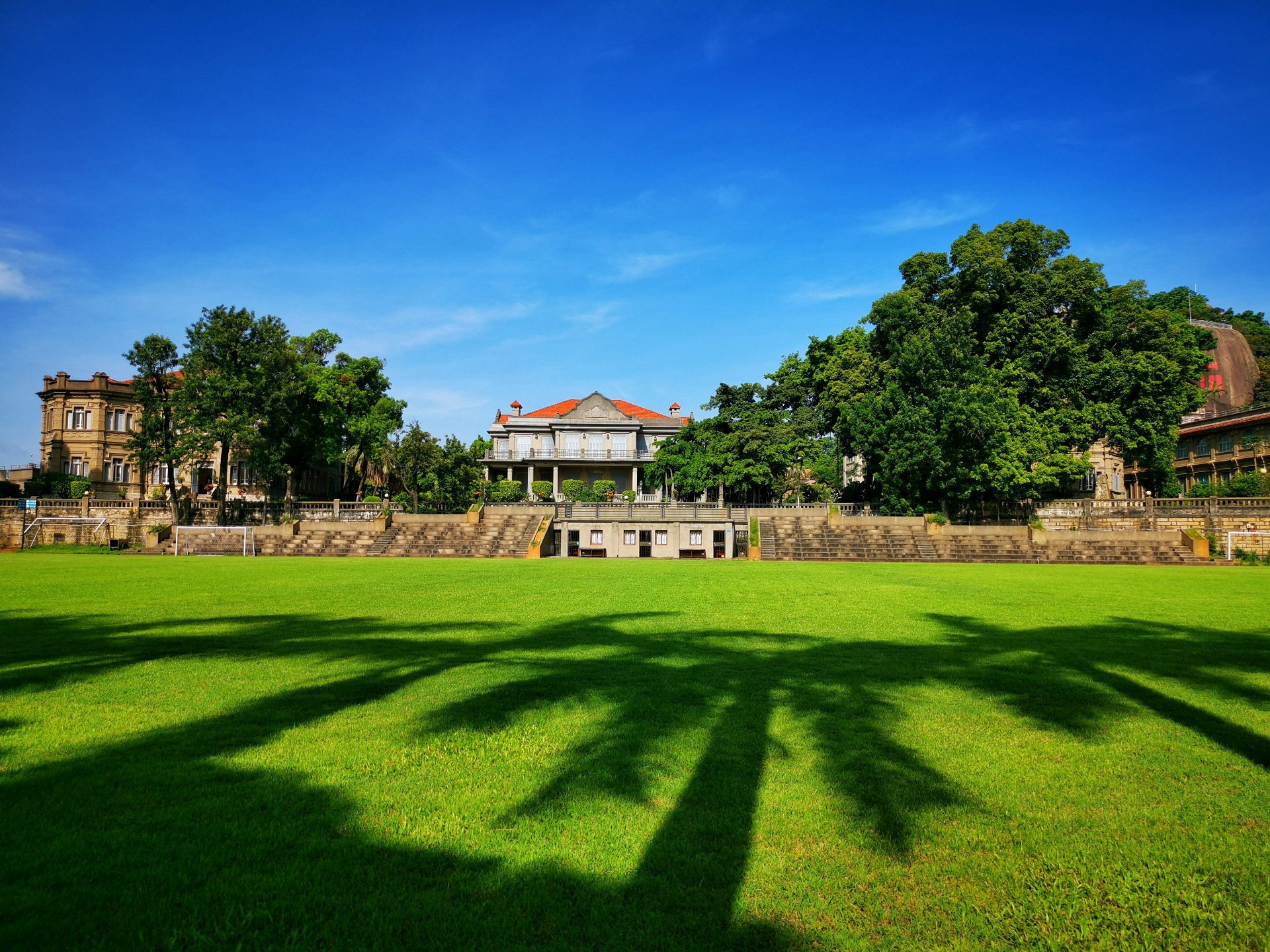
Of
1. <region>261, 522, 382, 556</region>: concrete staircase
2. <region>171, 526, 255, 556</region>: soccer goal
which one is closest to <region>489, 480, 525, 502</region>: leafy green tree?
<region>261, 522, 382, 556</region>: concrete staircase

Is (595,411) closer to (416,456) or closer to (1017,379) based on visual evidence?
(416,456)

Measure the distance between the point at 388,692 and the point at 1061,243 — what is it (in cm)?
4295

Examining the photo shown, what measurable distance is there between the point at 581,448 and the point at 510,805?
182ft

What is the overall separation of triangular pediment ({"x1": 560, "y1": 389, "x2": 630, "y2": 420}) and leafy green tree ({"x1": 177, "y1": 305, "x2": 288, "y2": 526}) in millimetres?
23288

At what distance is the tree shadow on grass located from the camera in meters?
2.83

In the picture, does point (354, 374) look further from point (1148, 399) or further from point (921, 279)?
point (1148, 399)

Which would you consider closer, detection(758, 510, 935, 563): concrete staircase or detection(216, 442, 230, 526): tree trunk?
detection(758, 510, 935, 563): concrete staircase

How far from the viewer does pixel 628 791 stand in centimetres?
423

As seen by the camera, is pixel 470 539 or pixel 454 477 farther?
pixel 454 477

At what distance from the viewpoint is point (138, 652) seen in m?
8.25

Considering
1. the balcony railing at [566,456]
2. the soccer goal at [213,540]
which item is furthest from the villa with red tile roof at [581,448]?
the soccer goal at [213,540]

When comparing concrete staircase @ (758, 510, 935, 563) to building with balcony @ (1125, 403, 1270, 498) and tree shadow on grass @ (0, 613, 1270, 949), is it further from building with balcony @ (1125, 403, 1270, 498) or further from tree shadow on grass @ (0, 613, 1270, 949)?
tree shadow on grass @ (0, 613, 1270, 949)

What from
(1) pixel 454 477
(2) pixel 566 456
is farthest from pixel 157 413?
(2) pixel 566 456

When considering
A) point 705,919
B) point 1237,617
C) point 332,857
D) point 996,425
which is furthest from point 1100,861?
point 996,425
